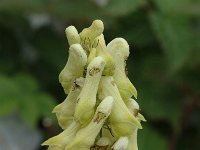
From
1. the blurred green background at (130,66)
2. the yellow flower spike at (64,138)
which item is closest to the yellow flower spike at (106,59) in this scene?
the yellow flower spike at (64,138)

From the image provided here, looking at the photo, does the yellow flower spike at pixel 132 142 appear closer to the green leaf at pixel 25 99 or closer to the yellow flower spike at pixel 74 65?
the yellow flower spike at pixel 74 65

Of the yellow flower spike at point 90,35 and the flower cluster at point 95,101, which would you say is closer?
the flower cluster at point 95,101

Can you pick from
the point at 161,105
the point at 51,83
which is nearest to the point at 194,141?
the point at 161,105

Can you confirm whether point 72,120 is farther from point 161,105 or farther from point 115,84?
point 161,105

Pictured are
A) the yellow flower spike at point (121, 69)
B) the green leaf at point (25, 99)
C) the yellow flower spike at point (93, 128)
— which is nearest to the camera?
the yellow flower spike at point (93, 128)

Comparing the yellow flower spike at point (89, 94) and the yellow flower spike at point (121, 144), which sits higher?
the yellow flower spike at point (89, 94)

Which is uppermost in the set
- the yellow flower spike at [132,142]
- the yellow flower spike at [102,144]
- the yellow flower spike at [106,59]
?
the yellow flower spike at [106,59]

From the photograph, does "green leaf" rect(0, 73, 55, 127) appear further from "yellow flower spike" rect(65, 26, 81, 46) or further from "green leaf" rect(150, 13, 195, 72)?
"yellow flower spike" rect(65, 26, 81, 46)
